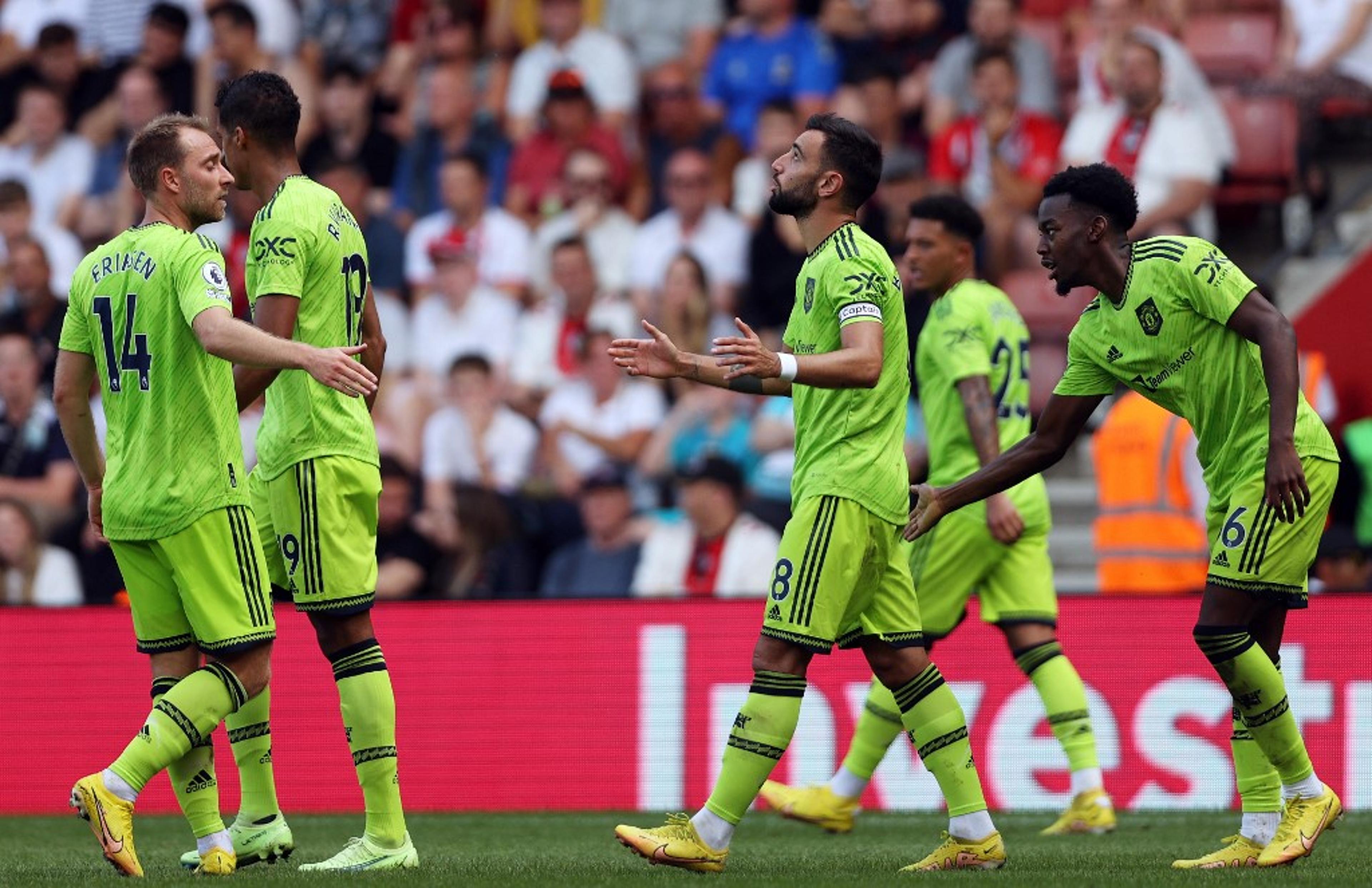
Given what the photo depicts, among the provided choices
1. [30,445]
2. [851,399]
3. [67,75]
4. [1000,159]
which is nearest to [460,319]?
[30,445]

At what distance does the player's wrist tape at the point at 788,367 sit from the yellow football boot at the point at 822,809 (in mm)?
3278

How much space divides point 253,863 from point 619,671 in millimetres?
3398

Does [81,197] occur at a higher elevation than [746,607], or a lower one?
higher

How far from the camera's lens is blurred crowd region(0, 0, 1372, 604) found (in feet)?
44.4

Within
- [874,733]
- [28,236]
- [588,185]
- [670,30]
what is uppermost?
[670,30]

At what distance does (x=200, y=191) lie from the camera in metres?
7.33

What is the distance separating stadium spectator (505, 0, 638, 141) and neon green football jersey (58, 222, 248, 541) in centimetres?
898

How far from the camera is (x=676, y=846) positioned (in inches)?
278

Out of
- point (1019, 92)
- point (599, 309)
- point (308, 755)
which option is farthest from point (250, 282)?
point (1019, 92)

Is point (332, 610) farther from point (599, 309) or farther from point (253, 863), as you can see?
point (599, 309)

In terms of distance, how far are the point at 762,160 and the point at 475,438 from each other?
281 centimetres

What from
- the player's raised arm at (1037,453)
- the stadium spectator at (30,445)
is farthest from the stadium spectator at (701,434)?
the player's raised arm at (1037,453)

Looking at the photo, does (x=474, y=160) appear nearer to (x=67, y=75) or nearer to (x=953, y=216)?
(x=67, y=75)

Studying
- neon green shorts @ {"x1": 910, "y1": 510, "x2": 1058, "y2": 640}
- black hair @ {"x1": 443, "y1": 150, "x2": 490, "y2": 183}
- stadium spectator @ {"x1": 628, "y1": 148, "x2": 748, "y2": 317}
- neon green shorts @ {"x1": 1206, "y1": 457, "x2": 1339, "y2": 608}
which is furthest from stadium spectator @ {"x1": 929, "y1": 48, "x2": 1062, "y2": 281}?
neon green shorts @ {"x1": 1206, "y1": 457, "x2": 1339, "y2": 608}
